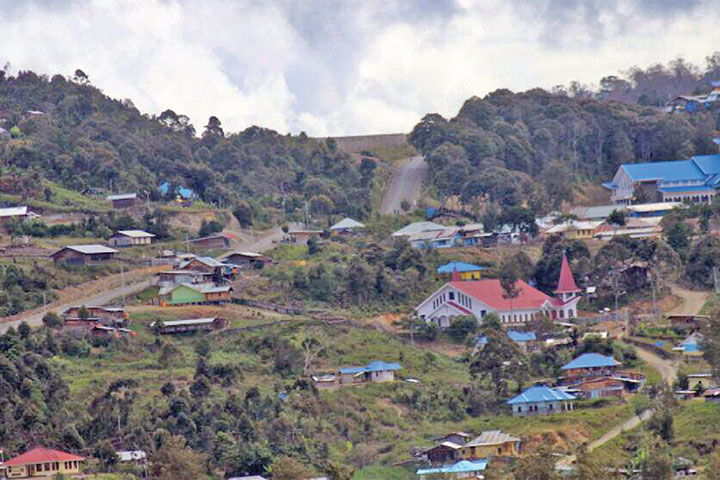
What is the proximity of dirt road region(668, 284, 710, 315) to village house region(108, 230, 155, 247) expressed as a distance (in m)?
27.0

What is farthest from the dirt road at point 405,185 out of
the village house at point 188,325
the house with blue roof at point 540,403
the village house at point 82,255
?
the house with blue roof at point 540,403

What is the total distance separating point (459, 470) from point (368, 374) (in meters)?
11.8

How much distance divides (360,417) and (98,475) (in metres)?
12.4

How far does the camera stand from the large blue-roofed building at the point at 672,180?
10125cm

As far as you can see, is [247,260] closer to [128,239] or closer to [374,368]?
[128,239]

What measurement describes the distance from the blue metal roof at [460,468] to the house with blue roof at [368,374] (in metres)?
9.68

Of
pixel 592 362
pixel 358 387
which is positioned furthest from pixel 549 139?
pixel 358 387

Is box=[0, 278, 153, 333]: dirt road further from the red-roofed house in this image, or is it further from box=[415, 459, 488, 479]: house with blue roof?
box=[415, 459, 488, 479]: house with blue roof

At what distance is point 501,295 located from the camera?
3223 inches

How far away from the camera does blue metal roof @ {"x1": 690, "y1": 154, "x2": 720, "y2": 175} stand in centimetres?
10231

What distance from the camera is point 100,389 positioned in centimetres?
6556

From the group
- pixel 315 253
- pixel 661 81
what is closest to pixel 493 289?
pixel 315 253

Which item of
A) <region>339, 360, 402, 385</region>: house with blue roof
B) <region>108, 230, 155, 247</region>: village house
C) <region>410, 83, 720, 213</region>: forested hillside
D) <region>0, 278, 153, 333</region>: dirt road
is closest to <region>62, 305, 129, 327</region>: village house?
<region>0, 278, 153, 333</region>: dirt road

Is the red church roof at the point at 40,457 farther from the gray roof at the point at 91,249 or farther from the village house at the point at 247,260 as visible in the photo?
the village house at the point at 247,260
